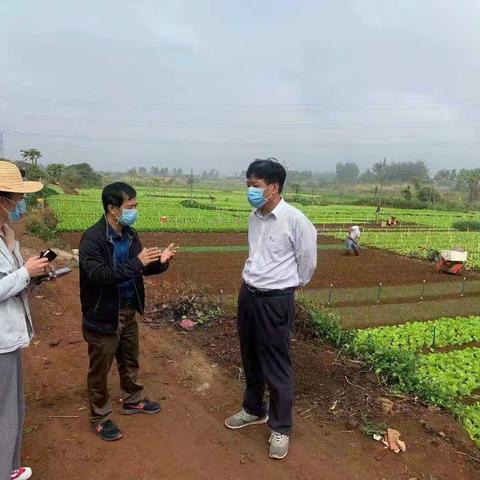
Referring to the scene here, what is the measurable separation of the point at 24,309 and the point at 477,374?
5913mm

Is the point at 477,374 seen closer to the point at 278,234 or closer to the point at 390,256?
the point at 278,234

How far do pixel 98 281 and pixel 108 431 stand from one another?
1152 millimetres

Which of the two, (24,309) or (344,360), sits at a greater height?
(24,309)

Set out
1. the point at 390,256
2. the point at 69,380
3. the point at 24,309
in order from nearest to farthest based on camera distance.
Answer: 1. the point at 24,309
2. the point at 69,380
3. the point at 390,256

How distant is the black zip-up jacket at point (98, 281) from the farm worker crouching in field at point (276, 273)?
851mm

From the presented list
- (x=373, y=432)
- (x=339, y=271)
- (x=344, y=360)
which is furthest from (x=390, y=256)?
(x=373, y=432)

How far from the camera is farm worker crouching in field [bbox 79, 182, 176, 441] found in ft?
10.0

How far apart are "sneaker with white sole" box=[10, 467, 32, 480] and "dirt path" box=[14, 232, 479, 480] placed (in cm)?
9

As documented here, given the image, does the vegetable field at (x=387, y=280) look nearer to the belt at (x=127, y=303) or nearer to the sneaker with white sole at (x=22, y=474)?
the belt at (x=127, y=303)

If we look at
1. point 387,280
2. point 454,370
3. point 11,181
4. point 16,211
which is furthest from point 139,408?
point 387,280

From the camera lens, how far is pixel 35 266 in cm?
241

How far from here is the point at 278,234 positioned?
317 cm

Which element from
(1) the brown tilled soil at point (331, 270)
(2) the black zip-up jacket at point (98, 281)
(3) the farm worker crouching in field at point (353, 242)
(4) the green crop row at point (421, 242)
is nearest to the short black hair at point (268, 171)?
(2) the black zip-up jacket at point (98, 281)

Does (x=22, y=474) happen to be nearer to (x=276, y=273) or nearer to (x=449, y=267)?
(x=276, y=273)
